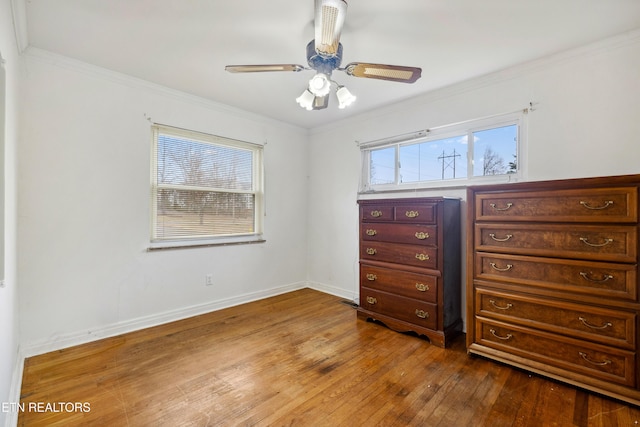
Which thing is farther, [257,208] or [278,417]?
[257,208]

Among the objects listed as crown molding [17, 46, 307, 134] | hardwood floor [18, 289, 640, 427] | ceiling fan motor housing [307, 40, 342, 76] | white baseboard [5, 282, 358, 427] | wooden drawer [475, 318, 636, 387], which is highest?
crown molding [17, 46, 307, 134]

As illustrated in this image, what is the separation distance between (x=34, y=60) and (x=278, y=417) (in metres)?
3.12

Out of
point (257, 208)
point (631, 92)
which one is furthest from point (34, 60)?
point (631, 92)

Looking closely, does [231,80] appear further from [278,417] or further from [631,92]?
[631,92]

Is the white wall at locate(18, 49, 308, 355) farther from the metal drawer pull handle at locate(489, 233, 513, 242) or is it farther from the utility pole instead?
the metal drawer pull handle at locate(489, 233, 513, 242)

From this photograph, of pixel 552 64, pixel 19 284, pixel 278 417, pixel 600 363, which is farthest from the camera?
pixel 552 64

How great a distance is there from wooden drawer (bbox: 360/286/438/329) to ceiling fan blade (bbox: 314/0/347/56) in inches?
84.0

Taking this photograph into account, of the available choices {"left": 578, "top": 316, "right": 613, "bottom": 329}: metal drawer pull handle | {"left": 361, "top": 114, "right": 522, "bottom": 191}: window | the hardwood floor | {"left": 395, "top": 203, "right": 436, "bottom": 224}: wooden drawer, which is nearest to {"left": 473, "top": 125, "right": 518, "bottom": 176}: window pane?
{"left": 361, "top": 114, "right": 522, "bottom": 191}: window

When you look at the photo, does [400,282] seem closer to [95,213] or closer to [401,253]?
[401,253]

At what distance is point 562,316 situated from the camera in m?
1.86

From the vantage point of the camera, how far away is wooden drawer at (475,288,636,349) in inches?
66.2

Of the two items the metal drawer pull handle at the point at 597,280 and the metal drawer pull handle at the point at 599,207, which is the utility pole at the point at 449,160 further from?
the metal drawer pull handle at the point at 597,280

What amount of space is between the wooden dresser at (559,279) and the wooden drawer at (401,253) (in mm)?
321

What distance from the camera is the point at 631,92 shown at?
2000mm
